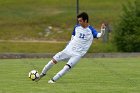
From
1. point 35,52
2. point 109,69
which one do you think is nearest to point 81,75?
point 109,69

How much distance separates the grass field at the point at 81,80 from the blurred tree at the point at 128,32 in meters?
11.1

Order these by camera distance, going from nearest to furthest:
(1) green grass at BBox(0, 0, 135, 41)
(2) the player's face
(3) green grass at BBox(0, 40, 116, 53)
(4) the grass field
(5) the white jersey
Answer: (4) the grass field → (2) the player's face → (5) the white jersey → (3) green grass at BBox(0, 40, 116, 53) → (1) green grass at BBox(0, 0, 135, 41)

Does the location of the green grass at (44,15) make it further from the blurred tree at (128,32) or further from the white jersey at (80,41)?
the white jersey at (80,41)

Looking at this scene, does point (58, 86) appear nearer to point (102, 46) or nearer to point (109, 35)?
point (102, 46)

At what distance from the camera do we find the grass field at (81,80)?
15.9m

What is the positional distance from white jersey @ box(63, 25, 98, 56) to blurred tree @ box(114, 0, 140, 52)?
18834mm

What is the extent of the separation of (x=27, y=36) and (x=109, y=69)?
62.7 feet

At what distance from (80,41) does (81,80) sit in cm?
162

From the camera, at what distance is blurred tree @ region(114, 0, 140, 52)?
36.6 metres

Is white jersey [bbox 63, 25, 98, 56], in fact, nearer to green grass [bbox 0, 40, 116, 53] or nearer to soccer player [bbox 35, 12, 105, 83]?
soccer player [bbox 35, 12, 105, 83]

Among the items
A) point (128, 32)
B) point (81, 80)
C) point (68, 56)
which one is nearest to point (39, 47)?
point (128, 32)

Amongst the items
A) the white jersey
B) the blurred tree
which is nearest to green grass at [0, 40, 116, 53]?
the blurred tree

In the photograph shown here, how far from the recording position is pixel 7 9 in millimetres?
50438

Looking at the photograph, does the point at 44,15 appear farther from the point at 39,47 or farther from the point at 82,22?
the point at 82,22
